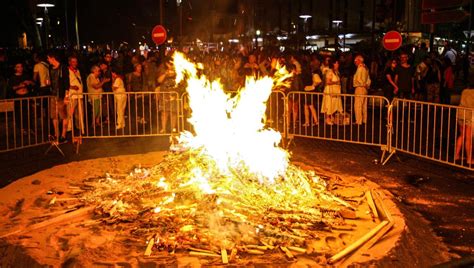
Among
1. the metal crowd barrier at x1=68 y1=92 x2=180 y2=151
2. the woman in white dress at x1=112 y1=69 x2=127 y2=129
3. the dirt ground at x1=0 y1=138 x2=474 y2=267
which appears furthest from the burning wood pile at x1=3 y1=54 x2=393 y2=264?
the woman in white dress at x1=112 y1=69 x2=127 y2=129

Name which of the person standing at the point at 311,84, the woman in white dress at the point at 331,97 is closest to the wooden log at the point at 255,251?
the person standing at the point at 311,84

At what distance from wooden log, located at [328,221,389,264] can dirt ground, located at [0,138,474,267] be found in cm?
39

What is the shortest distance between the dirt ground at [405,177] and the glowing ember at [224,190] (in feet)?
3.83

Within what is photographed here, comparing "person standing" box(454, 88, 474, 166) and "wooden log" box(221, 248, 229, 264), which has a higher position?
"person standing" box(454, 88, 474, 166)

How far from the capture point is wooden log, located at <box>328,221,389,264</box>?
6176 mm

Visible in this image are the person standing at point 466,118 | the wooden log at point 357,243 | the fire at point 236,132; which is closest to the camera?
the wooden log at point 357,243

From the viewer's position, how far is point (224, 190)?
26.3 ft

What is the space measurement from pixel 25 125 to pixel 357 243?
12.1 meters

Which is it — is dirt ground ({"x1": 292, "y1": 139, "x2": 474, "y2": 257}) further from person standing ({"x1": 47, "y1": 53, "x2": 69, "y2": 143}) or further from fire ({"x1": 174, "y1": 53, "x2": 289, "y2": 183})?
person standing ({"x1": 47, "y1": 53, "x2": 69, "y2": 143})

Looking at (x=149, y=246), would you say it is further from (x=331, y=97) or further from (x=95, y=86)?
(x=95, y=86)

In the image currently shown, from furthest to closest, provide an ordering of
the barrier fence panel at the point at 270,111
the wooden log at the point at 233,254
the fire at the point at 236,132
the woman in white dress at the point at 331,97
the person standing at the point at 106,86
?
the person standing at the point at 106,86 → the woman in white dress at the point at 331,97 → the barrier fence panel at the point at 270,111 → the fire at the point at 236,132 → the wooden log at the point at 233,254

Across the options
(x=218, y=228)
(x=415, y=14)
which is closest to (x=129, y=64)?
(x=218, y=228)

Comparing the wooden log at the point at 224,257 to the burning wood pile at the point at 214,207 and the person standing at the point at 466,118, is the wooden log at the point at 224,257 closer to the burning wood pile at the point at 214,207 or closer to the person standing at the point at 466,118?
the burning wood pile at the point at 214,207

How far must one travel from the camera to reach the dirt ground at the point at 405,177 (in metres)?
7.18
